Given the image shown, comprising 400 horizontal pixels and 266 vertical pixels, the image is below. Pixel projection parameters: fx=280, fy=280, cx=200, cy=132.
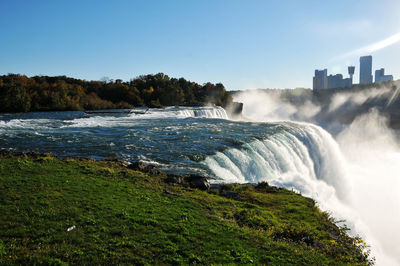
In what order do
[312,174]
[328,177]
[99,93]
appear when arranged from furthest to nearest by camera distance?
[99,93] < [328,177] < [312,174]

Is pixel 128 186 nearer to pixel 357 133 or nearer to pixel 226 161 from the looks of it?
pixel 226 161

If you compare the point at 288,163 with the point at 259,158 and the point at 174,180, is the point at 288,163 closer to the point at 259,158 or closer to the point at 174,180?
the point at 259,158

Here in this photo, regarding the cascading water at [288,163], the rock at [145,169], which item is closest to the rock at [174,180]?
the rock at [145,169]

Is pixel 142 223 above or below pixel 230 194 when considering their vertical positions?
above

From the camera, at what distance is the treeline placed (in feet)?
169

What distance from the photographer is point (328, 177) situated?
2412 centimetres

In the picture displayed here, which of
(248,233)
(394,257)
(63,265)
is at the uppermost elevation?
(63,265)

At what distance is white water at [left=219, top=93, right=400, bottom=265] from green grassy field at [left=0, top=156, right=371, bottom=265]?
3.10m

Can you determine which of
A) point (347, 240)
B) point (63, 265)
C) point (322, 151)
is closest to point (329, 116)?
point (322, 151)

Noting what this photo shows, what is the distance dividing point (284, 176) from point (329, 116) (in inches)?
3823

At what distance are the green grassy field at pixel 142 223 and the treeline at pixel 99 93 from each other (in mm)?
47594

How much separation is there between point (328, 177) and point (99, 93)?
73558 millimetres

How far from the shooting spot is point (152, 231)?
7074mm

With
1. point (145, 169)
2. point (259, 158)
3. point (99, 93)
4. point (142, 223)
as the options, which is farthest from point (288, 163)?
point (99, 93)
